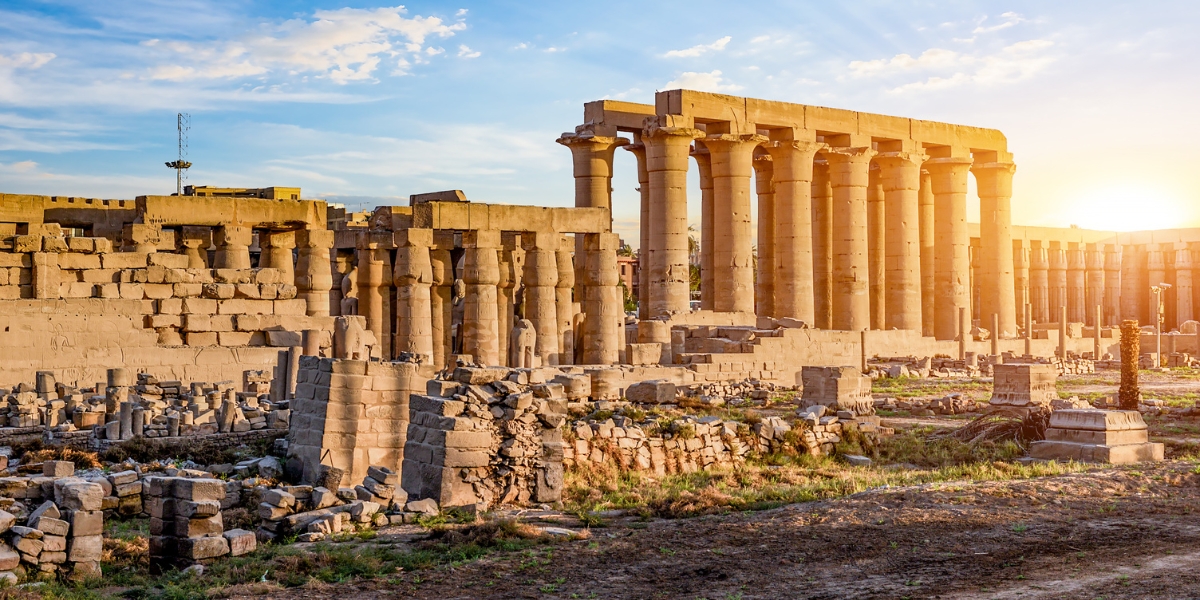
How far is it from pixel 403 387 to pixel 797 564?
6793 mm

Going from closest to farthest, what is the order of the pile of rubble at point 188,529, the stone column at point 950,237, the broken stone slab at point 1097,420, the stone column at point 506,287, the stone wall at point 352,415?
1. the pile of rubble at point 188,529
2. the stone wall at point 352,415
3. the broken stone slab at point 1097,420
4. the stone column at point 506,287
5. the stone column at point 950,237

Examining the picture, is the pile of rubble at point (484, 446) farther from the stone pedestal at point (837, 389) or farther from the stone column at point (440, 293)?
the stone column at point (440, 293)

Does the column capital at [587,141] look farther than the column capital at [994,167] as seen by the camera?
No

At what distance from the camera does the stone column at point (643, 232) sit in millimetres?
41781

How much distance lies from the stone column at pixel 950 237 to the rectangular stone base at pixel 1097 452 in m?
29.5

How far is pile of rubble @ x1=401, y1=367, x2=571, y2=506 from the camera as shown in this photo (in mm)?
15430

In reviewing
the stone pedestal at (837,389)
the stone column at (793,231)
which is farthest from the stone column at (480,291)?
the stone column at (793,231)

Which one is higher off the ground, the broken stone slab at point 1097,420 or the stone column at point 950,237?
the stone column at point 950,237

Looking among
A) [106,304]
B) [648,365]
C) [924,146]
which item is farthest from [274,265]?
[924,146]

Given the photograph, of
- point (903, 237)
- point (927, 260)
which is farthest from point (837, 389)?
point (927, 260)

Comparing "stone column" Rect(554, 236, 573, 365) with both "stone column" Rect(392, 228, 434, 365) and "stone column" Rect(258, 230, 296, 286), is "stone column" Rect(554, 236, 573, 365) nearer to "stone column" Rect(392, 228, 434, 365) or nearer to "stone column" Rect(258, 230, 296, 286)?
"stone column" Rect(392, 228, 434, 365)

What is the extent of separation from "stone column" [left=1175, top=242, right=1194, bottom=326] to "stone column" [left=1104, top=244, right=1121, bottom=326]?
315 cm

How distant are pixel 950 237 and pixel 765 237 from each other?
775cm

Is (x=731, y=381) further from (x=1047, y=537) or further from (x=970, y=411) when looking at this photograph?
(x=1047, y=537)
